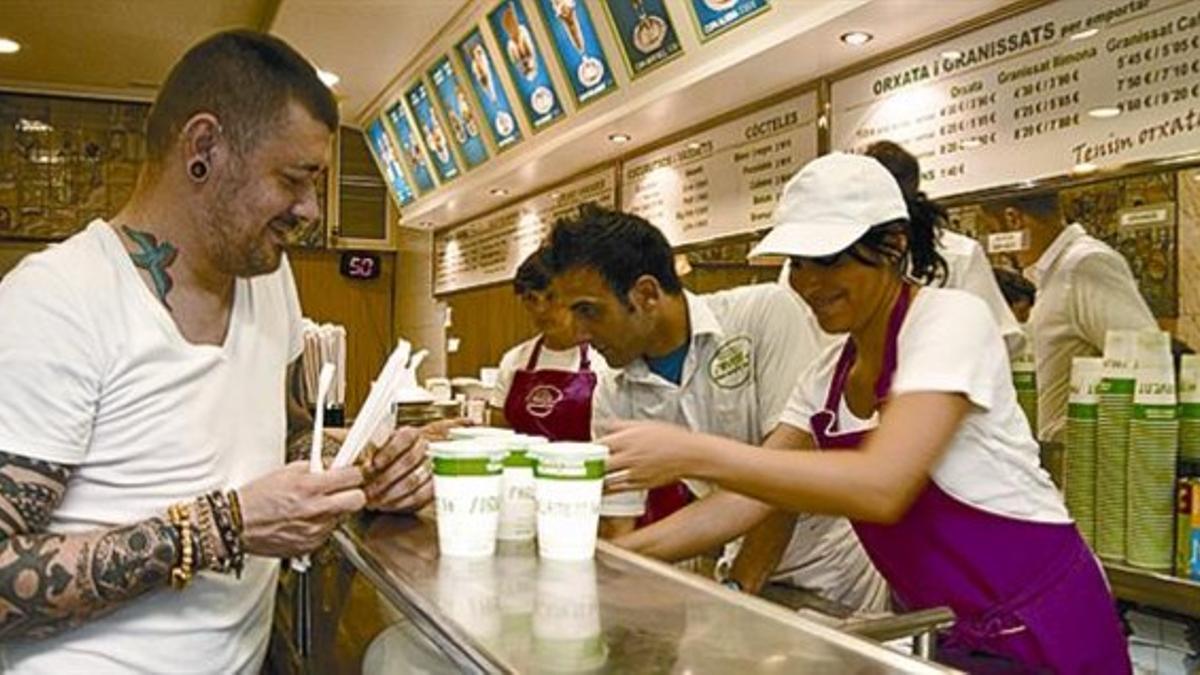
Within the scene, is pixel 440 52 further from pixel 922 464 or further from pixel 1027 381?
pixel 922 464

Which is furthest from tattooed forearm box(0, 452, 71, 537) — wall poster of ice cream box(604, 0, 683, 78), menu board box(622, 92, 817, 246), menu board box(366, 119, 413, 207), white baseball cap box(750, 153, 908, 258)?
menu board box(366, 119, 413, 207)

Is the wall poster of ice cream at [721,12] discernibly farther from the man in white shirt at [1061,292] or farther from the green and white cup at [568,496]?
the green and white cup at [568,496]

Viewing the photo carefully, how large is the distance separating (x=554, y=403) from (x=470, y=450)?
1536 mm

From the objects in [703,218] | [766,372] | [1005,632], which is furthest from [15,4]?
[1005,632]

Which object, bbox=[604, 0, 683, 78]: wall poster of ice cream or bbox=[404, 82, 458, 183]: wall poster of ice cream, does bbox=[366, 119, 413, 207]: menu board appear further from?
bbox=[604, 0, 683, 78]: wall poster of ice cream

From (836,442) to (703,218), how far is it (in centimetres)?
201

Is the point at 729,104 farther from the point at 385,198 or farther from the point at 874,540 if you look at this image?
the point at 385,198

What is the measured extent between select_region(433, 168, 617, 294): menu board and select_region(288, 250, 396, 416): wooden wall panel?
82 centimetres

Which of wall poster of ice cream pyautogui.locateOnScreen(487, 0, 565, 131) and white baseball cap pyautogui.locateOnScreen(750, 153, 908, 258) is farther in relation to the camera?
wall poster of ice cream pyautogui.locateOnScreen(487, 0, 565, 131)

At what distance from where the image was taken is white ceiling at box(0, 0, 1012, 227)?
8.81 ft

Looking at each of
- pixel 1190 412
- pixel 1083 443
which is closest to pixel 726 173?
pixel 1083 443

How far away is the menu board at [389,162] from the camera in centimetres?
662

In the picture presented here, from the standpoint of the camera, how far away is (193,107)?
1240 millimetres

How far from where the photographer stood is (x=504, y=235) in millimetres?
5680
